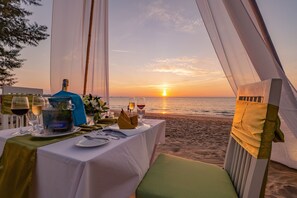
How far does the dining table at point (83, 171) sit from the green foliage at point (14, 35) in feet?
19.9

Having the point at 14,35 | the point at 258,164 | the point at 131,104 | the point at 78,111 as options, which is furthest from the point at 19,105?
the point at 14,35

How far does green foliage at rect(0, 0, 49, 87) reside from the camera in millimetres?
4871

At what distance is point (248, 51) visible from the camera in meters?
1.27

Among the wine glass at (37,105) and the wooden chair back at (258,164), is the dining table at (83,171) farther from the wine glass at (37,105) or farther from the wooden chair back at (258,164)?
the wooden chair back at (258,164)

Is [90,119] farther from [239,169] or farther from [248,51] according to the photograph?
[248,51]

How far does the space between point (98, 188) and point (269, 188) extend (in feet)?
5.43

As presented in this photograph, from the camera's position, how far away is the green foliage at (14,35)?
487 cm

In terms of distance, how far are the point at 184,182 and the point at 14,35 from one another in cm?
692

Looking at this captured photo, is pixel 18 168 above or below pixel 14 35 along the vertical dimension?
below

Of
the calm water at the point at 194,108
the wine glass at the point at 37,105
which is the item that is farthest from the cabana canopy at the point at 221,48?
the calm water at the point at 194,108

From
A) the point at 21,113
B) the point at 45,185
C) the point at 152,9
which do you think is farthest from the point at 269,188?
the point at 152,9

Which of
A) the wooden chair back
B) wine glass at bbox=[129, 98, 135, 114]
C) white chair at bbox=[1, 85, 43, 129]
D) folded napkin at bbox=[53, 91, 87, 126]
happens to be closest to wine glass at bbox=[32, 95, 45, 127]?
folded napkin at bbox=[53, 91, 87, 126]

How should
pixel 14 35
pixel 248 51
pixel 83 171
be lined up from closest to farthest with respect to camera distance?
pixel 83 171
pixel 248 51
pixel 14 35

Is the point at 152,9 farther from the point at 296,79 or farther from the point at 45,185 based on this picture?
the point at 45,185
